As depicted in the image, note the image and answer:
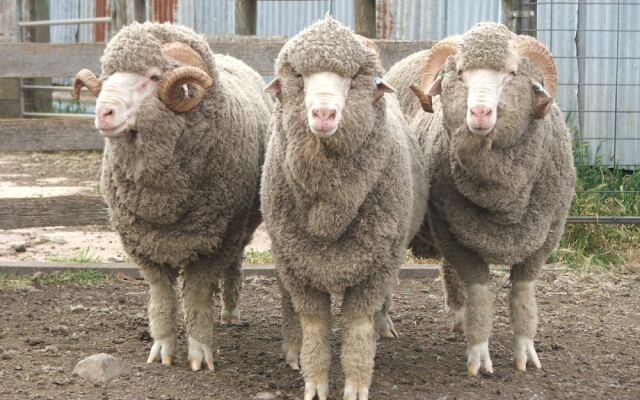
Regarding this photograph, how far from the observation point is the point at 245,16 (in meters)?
8.98

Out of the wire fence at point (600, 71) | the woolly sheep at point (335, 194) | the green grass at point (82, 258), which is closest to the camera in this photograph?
the woolly sheep at point (335, 194)

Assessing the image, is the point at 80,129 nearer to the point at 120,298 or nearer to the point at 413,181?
the point at 120,298

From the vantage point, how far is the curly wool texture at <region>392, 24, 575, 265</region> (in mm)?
4852

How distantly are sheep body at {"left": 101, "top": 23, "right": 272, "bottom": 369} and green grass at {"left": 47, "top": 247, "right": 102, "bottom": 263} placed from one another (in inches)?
82.0

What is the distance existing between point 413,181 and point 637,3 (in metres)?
→ 4.34

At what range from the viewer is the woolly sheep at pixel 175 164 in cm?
477

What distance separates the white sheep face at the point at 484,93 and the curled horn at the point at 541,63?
138 millimetres

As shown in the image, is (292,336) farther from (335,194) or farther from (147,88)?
(147,88)

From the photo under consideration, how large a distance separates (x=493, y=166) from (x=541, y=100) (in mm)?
394

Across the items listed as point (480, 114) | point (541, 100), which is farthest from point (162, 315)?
point (541, 100)

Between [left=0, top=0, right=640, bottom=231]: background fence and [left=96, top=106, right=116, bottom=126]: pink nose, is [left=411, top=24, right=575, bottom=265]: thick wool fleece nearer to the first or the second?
[left=96, top=106, right=116, bottom=126]: pink nose

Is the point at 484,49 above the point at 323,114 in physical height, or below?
above

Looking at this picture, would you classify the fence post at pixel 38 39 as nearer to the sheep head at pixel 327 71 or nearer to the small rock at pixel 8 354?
the small rock at pixel 8 354

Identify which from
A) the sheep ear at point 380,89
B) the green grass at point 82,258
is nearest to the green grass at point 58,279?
the green grass at point 82,258
